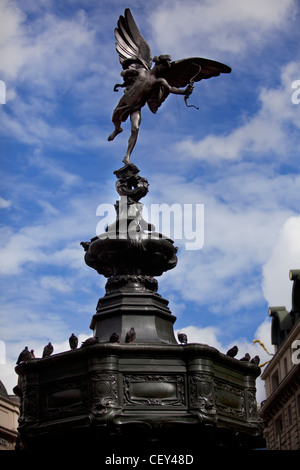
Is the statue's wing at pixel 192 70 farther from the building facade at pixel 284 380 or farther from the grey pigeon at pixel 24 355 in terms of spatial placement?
the building facade at pixel 284 380

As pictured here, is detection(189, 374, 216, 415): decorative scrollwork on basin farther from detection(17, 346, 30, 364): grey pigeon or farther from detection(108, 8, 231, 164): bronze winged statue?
detection(108, 8, 231, 164): bronze winged statue

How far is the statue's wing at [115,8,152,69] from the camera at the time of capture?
12227 mm

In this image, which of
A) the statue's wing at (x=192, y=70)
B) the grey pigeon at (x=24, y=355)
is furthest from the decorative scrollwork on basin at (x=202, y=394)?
the statue's wing at (x=192, y=70)

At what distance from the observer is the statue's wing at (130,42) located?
481 inches

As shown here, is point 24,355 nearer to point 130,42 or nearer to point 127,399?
point 127,399

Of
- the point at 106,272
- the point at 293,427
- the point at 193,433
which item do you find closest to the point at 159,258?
the point at 106,272

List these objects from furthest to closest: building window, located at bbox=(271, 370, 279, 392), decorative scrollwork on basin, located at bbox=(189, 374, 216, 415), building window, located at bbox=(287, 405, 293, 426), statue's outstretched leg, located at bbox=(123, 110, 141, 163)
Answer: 1. building window, located at bbox=(271, 370, 279, 392)
2. building window, located at bbox=(287, 405, 293, 426)
3. statue's outstretched leg, located at bbox=(123, 110, 141, 163)
4. decorative scrollwork on basin, located at bbox=(189, 374, 216, 415)

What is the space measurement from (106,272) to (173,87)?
3.39 meters

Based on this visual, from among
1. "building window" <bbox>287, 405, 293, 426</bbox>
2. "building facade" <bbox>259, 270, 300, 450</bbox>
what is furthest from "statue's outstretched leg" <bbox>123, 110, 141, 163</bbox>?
"building window" <bbox>287, 405, 293, 426</bbox>

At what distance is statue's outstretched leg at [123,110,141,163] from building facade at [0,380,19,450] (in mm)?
44191

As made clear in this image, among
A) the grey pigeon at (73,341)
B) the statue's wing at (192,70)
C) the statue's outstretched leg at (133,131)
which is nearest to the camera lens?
the grey pigeon at (73,341)

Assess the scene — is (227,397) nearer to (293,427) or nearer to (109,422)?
(109,422)

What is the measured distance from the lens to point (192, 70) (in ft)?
39.5
